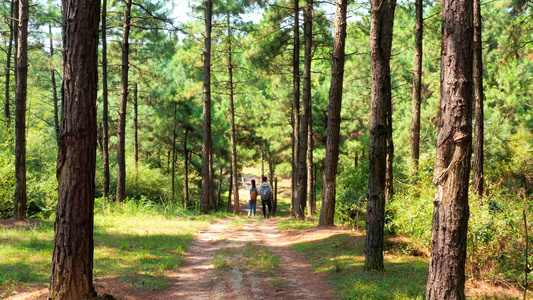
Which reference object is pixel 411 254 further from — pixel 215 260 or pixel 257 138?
pixel 257 138

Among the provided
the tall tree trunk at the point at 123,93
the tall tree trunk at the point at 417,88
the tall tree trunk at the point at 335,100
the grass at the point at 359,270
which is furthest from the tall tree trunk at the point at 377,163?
the tall tree trunk at the point at 123,93

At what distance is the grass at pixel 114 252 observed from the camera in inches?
251

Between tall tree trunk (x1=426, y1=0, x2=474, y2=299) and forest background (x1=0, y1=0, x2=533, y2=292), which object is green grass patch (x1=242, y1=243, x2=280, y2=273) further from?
tall tree trunk (x1=426, y1=0, x2=474, y2=299)

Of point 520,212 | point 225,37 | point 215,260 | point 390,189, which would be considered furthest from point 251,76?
point 520,212

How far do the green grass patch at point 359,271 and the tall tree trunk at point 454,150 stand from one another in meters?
1.12

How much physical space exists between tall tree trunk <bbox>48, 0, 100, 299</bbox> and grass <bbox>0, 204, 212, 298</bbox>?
1.20 meters

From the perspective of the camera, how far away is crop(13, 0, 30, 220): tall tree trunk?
35.1ft

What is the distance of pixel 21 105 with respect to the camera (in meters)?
10.9

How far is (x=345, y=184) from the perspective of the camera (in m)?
12.7

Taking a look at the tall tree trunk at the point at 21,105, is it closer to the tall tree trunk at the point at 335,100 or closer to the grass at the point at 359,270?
the grass at the point at 359,270

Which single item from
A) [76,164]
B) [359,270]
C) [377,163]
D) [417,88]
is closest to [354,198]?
[359,270]

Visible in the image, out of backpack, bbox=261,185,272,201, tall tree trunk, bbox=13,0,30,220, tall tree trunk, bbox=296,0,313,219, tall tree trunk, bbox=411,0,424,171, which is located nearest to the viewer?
tall tree trunk, bbox=13,0,30,220

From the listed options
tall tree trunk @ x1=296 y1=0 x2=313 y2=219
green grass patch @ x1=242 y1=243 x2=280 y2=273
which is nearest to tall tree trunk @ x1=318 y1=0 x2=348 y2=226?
green grass patch @ x1=242 y1=243 x2=280 y2=273

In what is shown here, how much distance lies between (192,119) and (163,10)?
741cm
